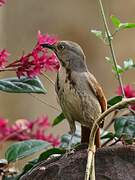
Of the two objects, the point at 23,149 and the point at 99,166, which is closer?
the point at 99,166

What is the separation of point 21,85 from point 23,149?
16cm

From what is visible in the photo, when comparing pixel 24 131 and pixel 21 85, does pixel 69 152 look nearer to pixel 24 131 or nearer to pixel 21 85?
pixel 21 85

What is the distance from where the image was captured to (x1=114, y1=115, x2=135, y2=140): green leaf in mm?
1456

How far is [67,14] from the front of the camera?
4.14 m

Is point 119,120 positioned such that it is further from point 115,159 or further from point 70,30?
point 70,30

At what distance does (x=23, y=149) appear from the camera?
5.18 ft

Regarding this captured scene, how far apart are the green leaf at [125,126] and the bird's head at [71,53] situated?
14cm

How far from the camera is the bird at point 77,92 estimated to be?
1447mm

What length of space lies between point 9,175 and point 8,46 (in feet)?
8.90

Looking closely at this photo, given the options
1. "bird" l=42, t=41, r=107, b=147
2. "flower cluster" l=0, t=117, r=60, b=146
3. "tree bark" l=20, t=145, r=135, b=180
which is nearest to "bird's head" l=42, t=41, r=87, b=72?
"bird" l=42, t=41, r=107, b=147

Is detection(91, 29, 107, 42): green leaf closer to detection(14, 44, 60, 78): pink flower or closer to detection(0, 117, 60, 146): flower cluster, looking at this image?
detection(14, 44, 60, 78): pink flower

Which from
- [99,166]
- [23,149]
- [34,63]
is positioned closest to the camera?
[99,166]

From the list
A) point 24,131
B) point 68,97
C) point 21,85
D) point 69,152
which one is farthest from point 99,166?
point 24,131

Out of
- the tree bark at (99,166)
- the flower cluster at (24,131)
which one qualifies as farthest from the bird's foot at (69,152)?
the flower cluster at (24,131)
